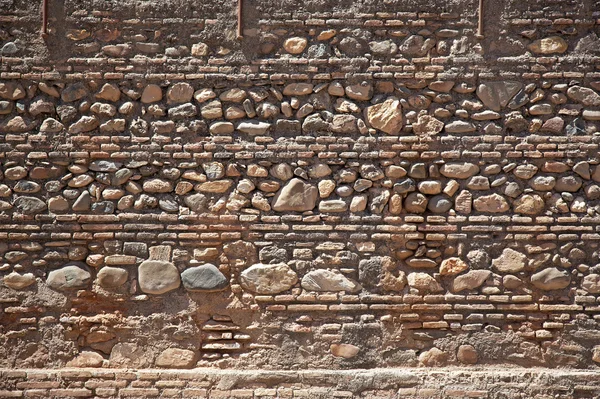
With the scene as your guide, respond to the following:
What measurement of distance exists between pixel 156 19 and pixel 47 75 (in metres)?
0.85

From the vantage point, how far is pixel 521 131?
171 inches

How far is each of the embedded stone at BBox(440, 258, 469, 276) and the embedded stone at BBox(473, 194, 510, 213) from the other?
1.26 ft

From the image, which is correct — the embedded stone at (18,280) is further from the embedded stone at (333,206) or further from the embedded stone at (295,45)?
the embedded stone at (295,45)

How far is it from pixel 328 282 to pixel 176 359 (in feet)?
3.80

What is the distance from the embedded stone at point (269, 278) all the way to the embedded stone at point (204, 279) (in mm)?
161

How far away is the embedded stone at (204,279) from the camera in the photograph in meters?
4.29

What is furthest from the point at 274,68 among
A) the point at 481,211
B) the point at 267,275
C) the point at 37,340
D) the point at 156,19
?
the point at 37,340

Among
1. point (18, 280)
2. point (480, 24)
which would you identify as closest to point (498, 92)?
point (480, 24)

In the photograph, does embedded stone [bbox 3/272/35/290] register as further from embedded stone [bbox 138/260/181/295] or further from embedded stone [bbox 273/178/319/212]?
embedded stone [bbox 273/178/319/212]

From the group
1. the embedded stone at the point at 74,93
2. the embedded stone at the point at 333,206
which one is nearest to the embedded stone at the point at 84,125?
the embedded stone at the point at 74,93

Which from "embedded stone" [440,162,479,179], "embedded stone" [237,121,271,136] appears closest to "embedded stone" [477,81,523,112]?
"embedded stone" [440,162,479,179]

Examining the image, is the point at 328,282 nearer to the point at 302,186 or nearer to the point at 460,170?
the point at 302,186

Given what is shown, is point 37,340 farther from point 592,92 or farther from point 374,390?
point 592,92

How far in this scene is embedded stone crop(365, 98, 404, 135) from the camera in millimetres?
4324
